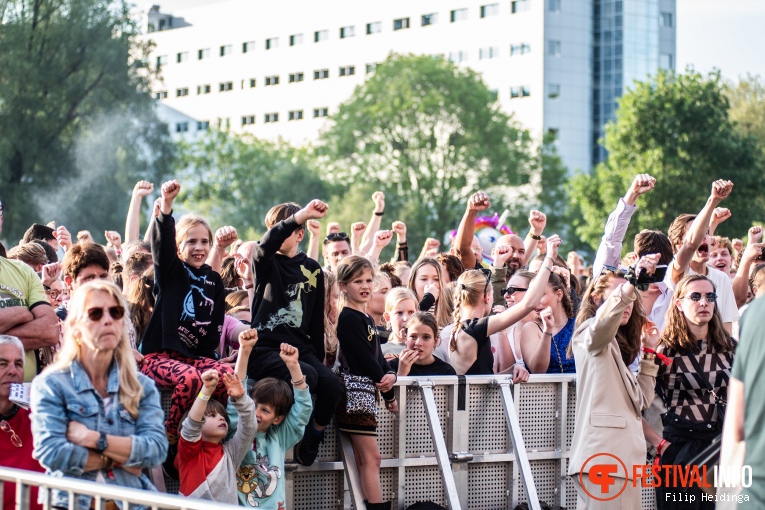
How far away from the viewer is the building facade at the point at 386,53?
87500 millimetres

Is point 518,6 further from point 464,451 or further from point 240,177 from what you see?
point 464,451

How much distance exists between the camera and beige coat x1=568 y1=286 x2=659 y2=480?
8039mm

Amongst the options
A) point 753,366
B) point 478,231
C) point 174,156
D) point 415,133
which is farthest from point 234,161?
point 753,366

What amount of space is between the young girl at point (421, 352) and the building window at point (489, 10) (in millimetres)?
83272

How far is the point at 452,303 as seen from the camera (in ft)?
34.6

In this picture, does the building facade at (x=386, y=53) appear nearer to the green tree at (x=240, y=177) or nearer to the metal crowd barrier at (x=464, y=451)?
the green tree at (x=240, y=177)

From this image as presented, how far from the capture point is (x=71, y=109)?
166ft

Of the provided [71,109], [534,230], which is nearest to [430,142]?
[71,109]

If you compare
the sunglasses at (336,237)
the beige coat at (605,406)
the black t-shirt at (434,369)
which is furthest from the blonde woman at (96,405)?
the sunglasses at (336,237)

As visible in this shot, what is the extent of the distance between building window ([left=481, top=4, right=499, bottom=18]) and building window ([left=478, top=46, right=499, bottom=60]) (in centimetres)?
250

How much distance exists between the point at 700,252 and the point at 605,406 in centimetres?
323

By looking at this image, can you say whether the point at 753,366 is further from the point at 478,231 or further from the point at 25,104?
the point at 25,104

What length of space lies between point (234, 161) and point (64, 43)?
2676 centimetres

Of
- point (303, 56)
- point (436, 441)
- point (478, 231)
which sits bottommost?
point (436, 441)
